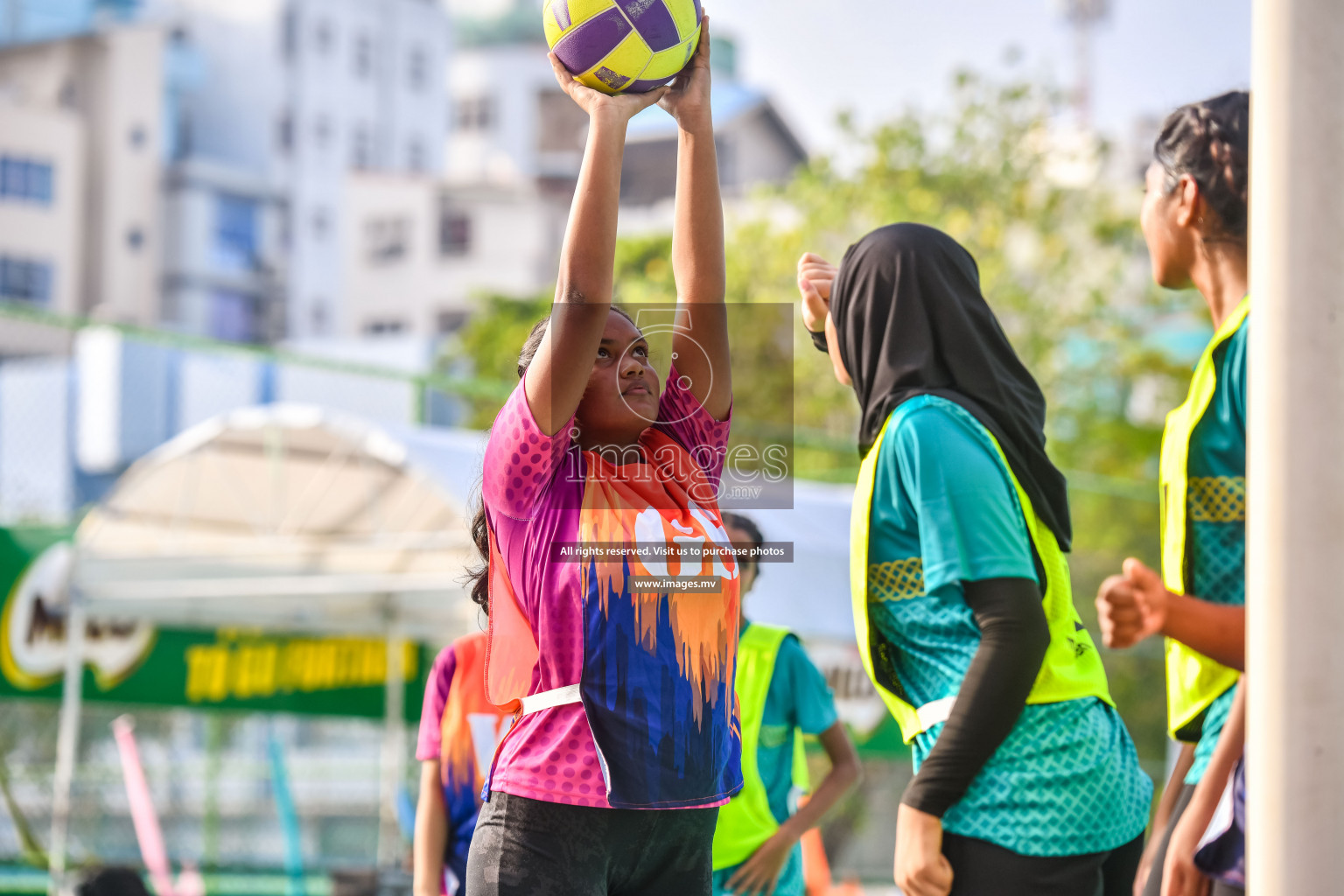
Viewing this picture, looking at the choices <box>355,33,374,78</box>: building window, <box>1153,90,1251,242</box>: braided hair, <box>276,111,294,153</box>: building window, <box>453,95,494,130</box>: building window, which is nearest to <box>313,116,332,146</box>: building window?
<box>276,111,294,153</box>: building window

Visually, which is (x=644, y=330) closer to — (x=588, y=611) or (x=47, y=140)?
(x=588, y=611)

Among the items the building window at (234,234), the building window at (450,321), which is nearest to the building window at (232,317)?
the building window at (234,234)

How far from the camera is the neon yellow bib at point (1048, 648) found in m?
2.24

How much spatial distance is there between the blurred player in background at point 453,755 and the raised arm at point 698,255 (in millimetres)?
1611

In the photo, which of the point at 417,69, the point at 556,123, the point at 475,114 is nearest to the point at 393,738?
the point at 556,123

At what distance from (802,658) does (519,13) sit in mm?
64589

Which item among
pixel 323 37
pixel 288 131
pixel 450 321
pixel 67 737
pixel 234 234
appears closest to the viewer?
pixel 67 737

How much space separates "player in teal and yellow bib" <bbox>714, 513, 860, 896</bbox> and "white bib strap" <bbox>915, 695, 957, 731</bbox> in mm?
1574

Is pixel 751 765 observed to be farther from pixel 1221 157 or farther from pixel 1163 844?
pixel 1221 157

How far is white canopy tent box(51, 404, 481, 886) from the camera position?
770 cm

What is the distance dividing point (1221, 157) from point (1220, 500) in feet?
2.14

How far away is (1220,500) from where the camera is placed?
8.18ft

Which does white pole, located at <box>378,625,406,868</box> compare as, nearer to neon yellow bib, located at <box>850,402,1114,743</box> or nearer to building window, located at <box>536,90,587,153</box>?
neon yellow bib, located at <box>850,402,1114,743</box>

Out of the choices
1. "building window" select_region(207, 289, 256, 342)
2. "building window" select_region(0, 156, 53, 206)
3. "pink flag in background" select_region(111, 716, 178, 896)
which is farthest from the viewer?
"building window" select_region(207, 289, 256, 342)
